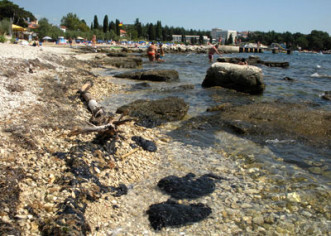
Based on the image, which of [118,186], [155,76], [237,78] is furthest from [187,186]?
[155,76]

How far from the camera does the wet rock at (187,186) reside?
4.76 metres

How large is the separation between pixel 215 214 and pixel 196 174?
129 centimetres

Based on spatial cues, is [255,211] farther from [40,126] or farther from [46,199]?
A: [40,126]

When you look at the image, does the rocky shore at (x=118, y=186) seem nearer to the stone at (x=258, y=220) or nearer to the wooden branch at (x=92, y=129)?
the stone at (x=258, y=220)

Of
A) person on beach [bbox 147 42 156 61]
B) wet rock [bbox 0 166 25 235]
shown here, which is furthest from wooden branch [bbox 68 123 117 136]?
person on beach [bbox 147 42 156 61]

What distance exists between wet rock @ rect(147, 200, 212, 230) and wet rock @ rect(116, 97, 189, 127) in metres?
4.14

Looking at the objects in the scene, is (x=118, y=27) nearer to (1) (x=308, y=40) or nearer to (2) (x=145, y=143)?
(2) (x=145, y=143)

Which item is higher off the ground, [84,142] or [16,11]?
[16,11]

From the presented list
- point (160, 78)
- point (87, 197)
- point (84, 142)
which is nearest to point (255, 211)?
point (87, 197)

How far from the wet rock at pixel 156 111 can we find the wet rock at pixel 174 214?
4.14 meters

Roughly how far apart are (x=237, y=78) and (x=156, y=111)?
6.81 metres

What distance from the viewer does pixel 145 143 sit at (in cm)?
658

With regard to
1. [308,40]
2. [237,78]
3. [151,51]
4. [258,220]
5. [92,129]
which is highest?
[308,40]

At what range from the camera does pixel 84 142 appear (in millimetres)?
5672
